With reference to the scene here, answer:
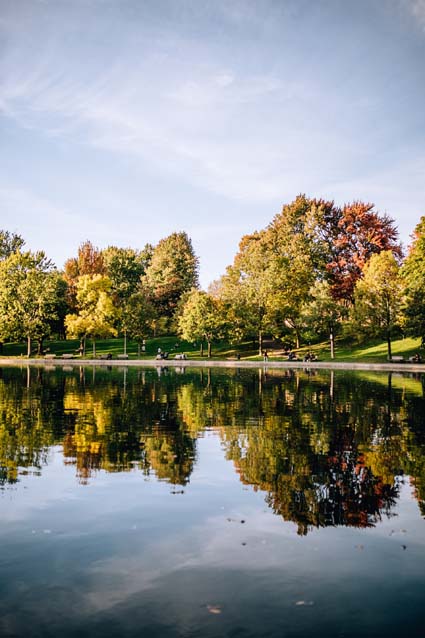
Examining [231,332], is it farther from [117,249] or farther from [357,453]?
[357,453]

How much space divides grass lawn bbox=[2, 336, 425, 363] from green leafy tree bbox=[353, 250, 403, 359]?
418cm

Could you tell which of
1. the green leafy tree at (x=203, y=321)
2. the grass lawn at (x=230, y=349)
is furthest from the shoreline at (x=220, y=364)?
the green leafy tree at (x=203, y=321)

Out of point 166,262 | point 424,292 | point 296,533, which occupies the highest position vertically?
point 166,262

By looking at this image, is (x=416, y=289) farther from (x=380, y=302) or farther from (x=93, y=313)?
(x=93, y=313)

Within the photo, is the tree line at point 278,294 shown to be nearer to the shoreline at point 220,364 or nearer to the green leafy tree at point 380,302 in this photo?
the green leafy tree at point 380,302

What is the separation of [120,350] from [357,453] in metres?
86.8

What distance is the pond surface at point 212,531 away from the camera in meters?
6.95

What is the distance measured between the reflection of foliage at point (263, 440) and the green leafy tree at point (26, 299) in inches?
2287

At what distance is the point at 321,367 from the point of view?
69.0 m

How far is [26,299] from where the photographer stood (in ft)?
304

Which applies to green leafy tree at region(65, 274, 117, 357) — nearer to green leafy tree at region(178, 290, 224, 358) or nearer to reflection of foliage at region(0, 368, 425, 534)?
green leafy tree at region(178, 290, 224, 358)

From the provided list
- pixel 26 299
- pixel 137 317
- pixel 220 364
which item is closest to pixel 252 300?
pixel 220 364

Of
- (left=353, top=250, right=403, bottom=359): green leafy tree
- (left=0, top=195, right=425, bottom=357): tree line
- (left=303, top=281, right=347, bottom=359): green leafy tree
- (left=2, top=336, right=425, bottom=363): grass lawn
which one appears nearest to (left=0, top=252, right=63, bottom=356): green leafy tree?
(left=0, top=195, right=425, bottom=357): tree line

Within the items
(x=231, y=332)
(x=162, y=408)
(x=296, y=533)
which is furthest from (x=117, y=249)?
(x=296, y=533)
